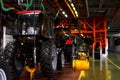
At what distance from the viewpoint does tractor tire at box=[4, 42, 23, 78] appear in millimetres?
8812

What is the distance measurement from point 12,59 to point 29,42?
75cm

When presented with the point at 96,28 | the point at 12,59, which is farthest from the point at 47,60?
the point at 96,28

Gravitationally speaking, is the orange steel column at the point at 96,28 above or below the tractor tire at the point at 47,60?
above

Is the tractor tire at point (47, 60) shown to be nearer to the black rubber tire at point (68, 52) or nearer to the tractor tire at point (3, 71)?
the tractor tire at point (3, 71)

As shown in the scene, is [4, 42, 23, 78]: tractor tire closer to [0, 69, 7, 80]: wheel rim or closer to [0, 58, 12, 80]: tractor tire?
[0, 58, 12, 80]: tractor tire

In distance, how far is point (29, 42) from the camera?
8961 mm

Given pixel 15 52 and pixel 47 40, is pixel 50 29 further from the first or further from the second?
pixel 15 52

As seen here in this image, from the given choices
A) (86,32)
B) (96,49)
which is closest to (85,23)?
(86,32)

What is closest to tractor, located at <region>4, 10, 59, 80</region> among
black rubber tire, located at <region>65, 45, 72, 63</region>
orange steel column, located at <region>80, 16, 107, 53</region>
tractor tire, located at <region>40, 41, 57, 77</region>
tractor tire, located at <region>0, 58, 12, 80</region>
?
tractor tire, located at <region>40, 41, 57, 77</region>

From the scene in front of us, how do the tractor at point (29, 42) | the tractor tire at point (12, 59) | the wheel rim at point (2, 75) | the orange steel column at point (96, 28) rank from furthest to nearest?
the orange steel column at point (96, 28), the tractor tire at point (12, 59), the tractor at point (29, 42), the wheel rim at point (2, 75)

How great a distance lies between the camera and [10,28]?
29.3 ft

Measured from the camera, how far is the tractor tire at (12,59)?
881cm

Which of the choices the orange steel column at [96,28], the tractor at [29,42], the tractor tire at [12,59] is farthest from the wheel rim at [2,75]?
the orange steel column at [96,28]

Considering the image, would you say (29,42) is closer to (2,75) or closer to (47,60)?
(47,60)
